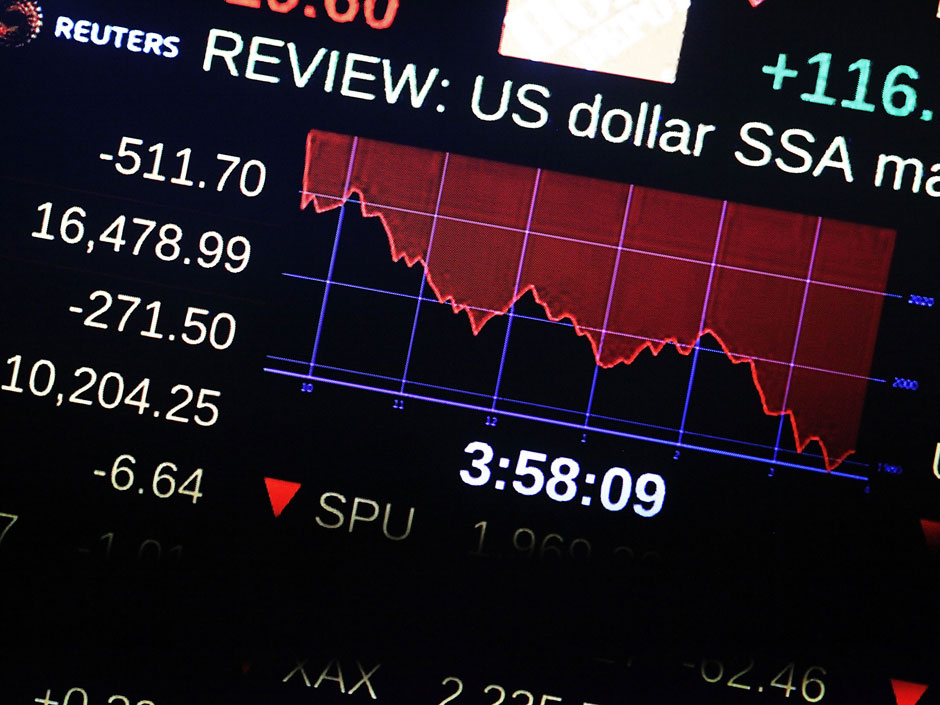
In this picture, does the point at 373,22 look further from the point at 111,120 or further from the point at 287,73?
the point at 111,120

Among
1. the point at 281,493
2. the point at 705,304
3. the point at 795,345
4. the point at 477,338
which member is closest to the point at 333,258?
the point at 477,338

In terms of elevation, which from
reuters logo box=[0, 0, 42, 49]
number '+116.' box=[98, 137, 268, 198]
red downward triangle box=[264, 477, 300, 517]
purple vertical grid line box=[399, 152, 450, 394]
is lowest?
red downward triangle box=[264, 477, 300, 517]

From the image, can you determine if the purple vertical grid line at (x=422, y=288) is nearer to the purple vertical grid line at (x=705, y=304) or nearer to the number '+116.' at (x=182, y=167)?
the number '+116.' at (x=182, y=167)

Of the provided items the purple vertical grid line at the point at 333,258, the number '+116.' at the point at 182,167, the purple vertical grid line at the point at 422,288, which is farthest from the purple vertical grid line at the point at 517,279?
the number '+116.' at the point at 182,167

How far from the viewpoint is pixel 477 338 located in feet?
Answer: 9.29

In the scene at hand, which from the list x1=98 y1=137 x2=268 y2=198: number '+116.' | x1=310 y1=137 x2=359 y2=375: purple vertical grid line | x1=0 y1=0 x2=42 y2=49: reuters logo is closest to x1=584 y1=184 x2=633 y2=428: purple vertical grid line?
x1=310 y1=137 x2=359 y2=375: purple vertical grid line

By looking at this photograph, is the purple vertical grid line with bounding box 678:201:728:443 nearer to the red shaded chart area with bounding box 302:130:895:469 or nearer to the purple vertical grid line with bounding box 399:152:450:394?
the red shaded chart area with bounding box 302:130:895:469

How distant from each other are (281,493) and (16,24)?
1219 millimetres

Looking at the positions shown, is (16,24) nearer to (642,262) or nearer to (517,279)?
(517,279)

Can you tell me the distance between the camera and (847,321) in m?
2.83

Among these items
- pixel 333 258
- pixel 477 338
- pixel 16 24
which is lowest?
pixel 477 338

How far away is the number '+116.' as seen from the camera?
2.83m

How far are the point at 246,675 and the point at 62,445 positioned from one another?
0.67m

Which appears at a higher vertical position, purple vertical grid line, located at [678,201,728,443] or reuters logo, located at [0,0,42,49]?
reuters logo, located at [0,0,42,49]
